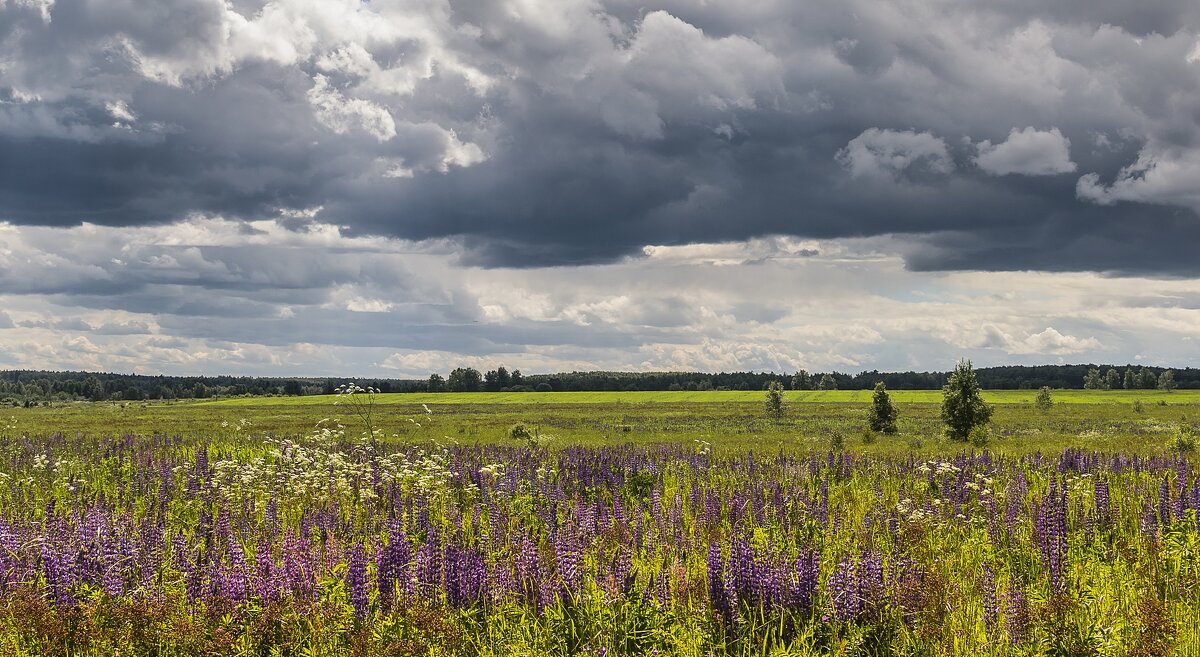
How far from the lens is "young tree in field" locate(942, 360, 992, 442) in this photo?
40500 mm

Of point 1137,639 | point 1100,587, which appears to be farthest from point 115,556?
point 1100,587

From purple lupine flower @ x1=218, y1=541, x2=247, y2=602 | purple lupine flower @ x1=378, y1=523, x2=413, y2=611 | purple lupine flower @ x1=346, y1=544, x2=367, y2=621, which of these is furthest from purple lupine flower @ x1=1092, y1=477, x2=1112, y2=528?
purple lupine flower @ x1=218, y1=541, x2=247, y2=602

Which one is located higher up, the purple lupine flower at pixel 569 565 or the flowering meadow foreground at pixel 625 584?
the purple lupine flower at pixel 569 565

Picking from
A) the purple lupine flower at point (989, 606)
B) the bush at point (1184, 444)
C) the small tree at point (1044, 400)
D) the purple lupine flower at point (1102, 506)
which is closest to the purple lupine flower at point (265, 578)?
the purple lupine flower at point (989, 606)

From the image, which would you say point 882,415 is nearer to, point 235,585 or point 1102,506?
point 1102,506

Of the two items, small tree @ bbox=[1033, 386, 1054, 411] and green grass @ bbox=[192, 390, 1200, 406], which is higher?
small tree @ bbox=[1033, 386, 1054, 411]

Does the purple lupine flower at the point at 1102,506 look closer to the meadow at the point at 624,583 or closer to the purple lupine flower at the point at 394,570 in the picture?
the meadow at the point at 624,583

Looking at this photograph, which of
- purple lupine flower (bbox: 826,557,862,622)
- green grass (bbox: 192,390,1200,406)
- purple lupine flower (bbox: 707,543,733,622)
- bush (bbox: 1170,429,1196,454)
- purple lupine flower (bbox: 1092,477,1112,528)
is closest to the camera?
purple lupine flower (bbox: 826,557,862,622)

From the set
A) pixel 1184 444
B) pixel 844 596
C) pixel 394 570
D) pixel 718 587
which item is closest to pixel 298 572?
pixel 394 570

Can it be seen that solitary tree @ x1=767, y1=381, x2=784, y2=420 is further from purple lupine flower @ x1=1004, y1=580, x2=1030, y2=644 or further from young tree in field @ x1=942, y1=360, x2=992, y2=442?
purple lupine flower @ x1=1004, y1=580, x2=1030, y2=644

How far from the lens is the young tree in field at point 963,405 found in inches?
1594

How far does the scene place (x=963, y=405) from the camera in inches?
1594

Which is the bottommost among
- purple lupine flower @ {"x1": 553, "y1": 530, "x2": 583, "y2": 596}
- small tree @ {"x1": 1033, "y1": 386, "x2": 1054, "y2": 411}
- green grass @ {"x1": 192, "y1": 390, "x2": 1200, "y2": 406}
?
green grass @ {"x1": 192, "y1": 390, "x2": 1200, "y2": 406}

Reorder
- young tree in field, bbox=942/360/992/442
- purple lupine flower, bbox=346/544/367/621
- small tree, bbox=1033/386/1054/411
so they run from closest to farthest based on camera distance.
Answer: purple lupine flower, bbox=346/544/367/621 < young tree in field, bbox=942/360/992/442 < small tree, bbox=1033/386/1054/411
